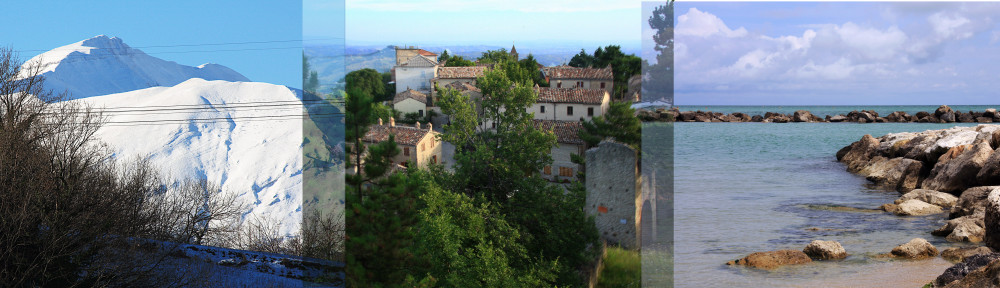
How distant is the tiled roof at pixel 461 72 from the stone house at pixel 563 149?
2.73 feet

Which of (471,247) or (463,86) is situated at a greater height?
(463,86)

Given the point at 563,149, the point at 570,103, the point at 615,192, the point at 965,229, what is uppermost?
the point at 570,103

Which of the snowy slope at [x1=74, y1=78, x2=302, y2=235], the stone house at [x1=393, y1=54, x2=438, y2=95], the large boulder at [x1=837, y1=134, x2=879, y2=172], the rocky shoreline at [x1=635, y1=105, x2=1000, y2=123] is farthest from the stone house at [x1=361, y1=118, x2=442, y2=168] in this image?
the snowy slope at [x1=74, y1=78, x2=302, y2=235]

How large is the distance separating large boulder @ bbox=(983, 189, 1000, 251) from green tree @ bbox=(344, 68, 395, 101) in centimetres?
1009

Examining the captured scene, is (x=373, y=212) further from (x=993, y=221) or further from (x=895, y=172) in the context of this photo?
(x=895, y=172)

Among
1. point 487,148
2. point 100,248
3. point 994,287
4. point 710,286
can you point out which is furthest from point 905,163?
point 100,248

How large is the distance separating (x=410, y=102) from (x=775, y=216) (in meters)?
15.2

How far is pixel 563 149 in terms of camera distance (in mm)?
7590

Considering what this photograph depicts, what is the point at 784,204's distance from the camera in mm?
22766

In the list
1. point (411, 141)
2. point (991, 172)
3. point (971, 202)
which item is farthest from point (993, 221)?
point (411, 141)

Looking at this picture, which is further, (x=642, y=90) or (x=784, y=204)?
(x=784, y=204)

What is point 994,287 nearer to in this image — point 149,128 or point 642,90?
point 642,90

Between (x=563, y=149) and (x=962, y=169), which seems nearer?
(x=563, y=149)

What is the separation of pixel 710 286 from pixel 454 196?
652 centimetres
